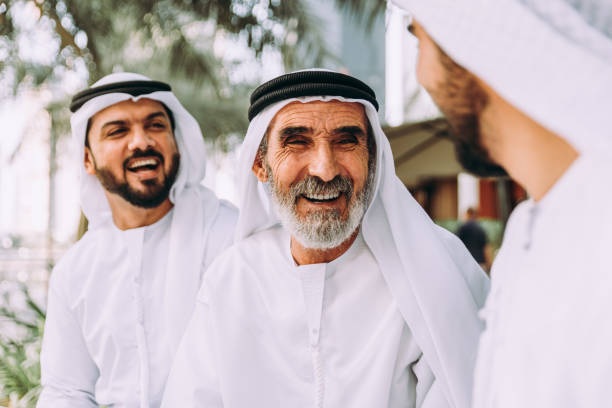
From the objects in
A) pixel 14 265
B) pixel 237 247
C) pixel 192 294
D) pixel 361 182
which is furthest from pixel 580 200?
pixel 14 265

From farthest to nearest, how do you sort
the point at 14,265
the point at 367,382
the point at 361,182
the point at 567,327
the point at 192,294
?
the point at 14,265
the point at 192,294
the point at 361,182
the point at 367,382
the point at 567,327

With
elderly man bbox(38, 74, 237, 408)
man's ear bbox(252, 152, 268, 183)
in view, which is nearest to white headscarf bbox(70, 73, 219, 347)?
elderly man bbox(38, 74, 237, 408)

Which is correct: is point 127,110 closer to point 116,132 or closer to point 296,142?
point 116,132

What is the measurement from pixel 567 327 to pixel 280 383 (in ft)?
3.66

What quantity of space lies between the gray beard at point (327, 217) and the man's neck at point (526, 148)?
74 centimetres

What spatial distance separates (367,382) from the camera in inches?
67.7

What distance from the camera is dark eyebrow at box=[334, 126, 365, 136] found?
1.84 meters

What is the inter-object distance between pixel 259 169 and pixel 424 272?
2.49 feet

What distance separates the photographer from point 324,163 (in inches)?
70.1

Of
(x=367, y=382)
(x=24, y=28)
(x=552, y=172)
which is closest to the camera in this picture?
(x=552, y=172)

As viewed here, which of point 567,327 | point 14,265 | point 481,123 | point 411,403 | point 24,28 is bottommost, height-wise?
point 14,265

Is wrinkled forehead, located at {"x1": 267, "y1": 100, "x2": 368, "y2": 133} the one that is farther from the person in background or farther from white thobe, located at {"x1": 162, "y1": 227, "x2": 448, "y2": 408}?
the person in background

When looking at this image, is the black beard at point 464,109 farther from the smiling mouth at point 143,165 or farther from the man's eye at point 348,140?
the smiling mouth at point 143,165

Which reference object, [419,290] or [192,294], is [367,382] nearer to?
[419,290]
